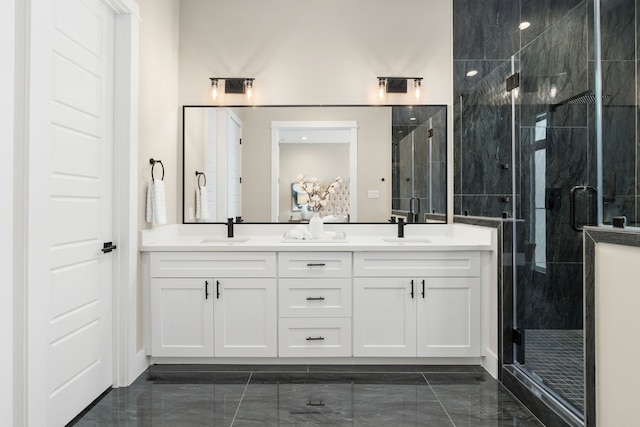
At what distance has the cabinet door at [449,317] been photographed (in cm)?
284

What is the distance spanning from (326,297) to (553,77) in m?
1.87

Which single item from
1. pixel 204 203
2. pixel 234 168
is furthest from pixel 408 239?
pixel 204 203

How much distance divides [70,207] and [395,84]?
8.23ft

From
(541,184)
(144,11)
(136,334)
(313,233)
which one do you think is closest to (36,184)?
(136,334)

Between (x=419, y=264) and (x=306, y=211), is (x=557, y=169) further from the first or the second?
(x=306, y=211)

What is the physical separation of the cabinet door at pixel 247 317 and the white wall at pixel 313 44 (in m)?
1.03

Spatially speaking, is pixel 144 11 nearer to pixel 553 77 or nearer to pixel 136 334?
pixel 136 334

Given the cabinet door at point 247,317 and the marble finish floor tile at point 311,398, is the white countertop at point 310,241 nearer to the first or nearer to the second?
the cabinet door at point 247,317

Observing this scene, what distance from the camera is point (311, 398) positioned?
2.42 meters

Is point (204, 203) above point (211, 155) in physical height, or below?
below

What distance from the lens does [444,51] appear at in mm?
3473

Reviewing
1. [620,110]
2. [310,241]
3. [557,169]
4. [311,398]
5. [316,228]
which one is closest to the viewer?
[620,110]

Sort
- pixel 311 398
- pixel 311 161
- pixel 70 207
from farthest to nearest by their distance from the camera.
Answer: pixel 311 161
pixel 311 398
pixel 70 207

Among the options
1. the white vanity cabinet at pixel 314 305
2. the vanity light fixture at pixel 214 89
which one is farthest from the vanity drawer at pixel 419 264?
the vanity light fixture at pixel 214 89
